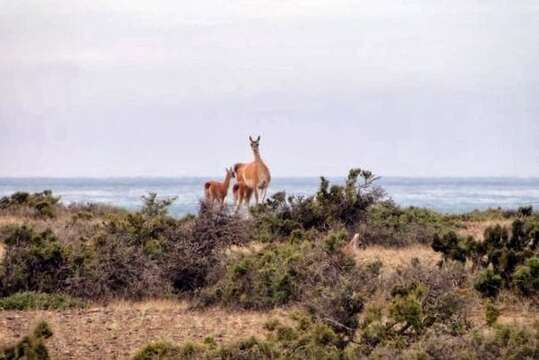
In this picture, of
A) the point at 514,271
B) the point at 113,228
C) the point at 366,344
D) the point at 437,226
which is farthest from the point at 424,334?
the point at 437,226

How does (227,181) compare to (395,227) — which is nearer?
(395,227)

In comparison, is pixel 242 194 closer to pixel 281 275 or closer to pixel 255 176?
pixel 255 176

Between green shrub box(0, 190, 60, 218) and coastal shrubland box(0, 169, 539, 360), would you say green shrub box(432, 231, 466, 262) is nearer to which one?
coastal shrubland box(0, 169, 539, 360)

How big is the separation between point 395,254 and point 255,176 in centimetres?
780

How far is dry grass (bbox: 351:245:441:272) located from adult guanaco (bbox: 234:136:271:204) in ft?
20.9

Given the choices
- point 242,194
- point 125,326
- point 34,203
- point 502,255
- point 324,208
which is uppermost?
point 242,194

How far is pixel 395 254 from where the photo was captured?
768 inches

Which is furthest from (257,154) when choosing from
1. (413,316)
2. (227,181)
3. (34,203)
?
A: (413,316)

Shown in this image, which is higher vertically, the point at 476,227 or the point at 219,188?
the point at 219,188

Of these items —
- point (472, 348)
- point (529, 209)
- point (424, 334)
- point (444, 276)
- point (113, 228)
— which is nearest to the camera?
point (472, 348)

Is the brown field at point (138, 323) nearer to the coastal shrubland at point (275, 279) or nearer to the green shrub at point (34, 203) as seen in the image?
the coastal shrubland at point (275, 279)

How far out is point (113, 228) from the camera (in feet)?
54.2

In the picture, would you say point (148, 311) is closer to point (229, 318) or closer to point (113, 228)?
point (229, 318)

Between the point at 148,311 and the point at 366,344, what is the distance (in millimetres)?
5018
